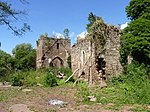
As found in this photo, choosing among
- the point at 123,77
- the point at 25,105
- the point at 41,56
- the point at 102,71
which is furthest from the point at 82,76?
the point at 41,56

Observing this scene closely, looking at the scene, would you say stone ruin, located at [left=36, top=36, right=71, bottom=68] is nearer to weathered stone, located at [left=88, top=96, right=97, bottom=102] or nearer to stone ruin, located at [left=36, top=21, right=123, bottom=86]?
stone ruin, located at [left=36, top=21, right=123, bottom=86]

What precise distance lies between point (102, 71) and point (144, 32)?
4.56 metres

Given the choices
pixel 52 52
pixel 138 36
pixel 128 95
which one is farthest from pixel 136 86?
pixel 52 52

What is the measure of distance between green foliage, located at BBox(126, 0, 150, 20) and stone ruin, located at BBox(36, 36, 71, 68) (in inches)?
795

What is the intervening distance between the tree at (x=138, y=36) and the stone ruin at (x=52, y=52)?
20684 millimetres

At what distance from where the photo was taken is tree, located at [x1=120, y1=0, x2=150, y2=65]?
1795cm

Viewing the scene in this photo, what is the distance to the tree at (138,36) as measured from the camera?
18.0 meters

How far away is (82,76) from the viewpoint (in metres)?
21.7

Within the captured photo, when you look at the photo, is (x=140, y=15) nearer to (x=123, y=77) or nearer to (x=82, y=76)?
(x=123, y=77)

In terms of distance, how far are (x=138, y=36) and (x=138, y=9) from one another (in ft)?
10.8

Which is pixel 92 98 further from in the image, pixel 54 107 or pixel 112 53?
pixel 112 53

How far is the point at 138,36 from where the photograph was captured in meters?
18.2

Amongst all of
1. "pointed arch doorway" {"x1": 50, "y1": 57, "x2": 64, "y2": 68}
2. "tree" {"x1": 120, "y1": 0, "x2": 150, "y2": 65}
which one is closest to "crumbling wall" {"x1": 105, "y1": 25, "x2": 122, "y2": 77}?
"tree" {"x1": 120, "y1": 0, "x2": 150, "y2": 65}

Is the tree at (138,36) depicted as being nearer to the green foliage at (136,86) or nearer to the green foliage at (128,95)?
the green foliage at (136,86)
